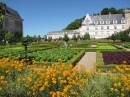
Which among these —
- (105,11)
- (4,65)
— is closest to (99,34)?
(105,11)

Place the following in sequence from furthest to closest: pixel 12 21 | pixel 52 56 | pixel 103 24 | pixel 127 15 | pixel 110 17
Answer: pixel 103 24
pixel 110 17
pixel 127 15
pixel 12 21
pixel 52 56

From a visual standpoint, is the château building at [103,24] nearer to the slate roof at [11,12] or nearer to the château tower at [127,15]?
the château tower at [127,15]

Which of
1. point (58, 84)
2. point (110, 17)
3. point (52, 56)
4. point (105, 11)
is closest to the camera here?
point (58, 84)

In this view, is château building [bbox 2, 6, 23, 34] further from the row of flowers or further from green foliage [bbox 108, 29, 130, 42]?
the row of flowers

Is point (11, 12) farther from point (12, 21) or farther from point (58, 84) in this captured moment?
point (58, 84)

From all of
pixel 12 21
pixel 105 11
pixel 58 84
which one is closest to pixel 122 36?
pixel 58 84

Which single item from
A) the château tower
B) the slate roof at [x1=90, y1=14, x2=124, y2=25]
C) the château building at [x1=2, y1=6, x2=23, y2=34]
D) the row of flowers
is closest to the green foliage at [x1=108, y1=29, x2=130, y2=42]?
the château tower

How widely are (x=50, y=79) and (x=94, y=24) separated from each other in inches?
2699

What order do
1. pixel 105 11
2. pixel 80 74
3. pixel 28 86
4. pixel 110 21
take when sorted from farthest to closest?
pixel 105 11, pixel 110 21, pixel 80 74, pixel 28 86

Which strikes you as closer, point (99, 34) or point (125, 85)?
point (125, 85)

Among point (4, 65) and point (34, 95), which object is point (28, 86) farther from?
point (4, 65)

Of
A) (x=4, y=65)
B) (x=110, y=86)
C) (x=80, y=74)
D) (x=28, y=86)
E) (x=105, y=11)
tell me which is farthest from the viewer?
(x=105, y=11)

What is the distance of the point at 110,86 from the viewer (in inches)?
191

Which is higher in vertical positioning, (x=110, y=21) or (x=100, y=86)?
(x=110, y=21)
